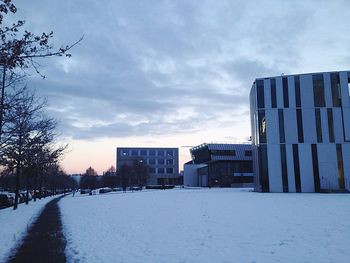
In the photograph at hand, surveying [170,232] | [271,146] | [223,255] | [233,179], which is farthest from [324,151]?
[233,179]

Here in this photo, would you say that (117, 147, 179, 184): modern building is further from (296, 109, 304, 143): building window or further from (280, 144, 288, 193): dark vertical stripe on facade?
(296, 109, 304, 143): building window

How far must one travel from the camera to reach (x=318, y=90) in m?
46.4

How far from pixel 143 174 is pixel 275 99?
74.5m

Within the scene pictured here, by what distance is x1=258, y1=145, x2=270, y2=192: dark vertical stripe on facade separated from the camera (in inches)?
1815

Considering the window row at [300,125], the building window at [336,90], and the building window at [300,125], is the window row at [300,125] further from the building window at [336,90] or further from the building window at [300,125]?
the building window at [336,90]

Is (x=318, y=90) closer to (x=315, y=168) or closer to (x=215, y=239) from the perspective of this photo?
(x=315, y=168)

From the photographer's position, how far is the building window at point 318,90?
46125 mm

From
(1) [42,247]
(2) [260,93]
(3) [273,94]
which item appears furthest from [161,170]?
(1) [42,247]

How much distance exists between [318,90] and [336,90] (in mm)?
2173

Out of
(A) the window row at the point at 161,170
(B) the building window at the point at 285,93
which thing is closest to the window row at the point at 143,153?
(A) the window row at the point at 161,170

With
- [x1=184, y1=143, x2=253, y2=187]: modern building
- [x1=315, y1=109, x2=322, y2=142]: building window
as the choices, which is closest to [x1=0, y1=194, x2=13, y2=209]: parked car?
[x1=315, y1=109, x2=322, y2=142]: building window

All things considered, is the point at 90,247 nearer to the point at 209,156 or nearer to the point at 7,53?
the point at 7,53

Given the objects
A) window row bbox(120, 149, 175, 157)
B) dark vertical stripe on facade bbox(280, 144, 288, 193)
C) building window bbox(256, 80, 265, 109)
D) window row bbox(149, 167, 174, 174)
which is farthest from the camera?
window row bbox(120, 149, 175, 157)

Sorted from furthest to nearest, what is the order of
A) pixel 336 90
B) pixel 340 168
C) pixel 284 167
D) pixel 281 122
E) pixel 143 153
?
pixel 143 153, pixel 281 122, pixel 336 90, pixel 284 167, pixel 340 168
